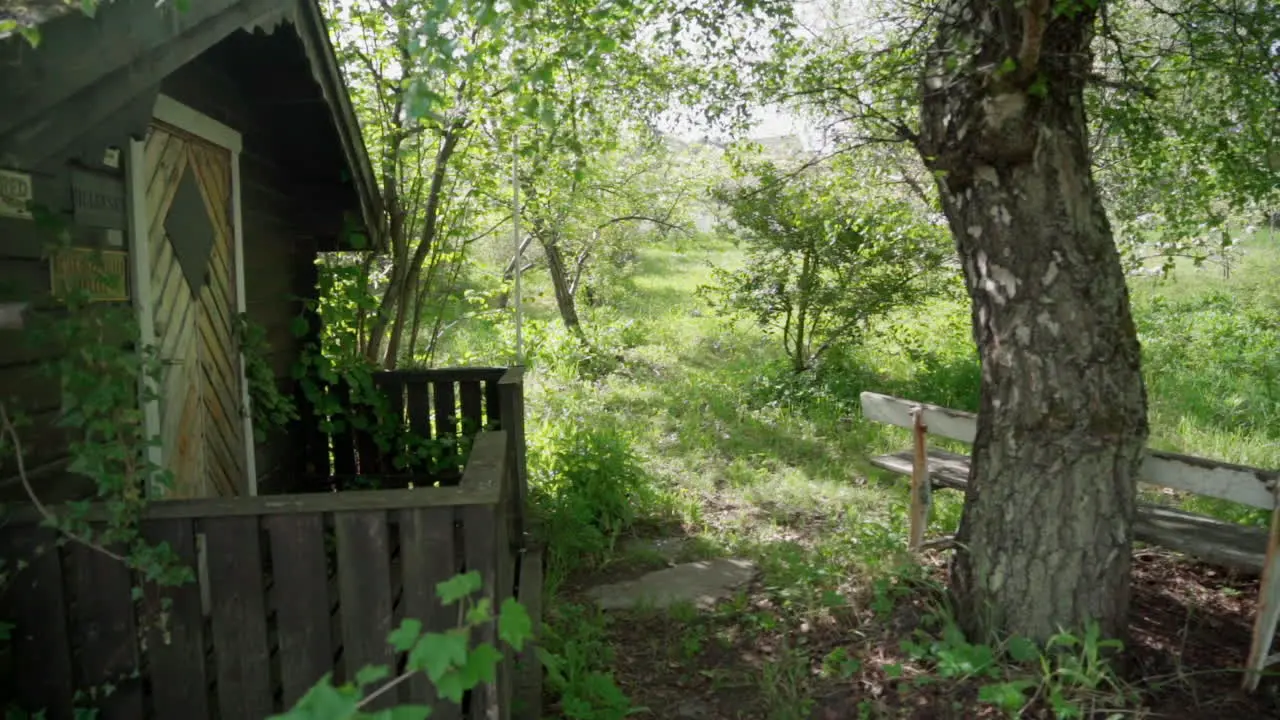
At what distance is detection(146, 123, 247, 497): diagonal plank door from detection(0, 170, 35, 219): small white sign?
111 centimetres

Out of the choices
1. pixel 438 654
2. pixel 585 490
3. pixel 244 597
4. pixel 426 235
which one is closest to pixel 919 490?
pixel 585 490

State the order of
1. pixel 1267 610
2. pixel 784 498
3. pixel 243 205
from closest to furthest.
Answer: pixel 1267 610
pixel 243 205
pixel 784 498

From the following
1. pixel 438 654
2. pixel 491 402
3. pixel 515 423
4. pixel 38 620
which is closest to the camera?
pixel 438 654

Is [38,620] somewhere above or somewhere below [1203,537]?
above

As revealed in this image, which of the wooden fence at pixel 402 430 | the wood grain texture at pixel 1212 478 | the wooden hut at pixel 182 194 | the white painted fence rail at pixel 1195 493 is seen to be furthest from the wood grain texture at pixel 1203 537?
the wooden hut at pixel 182 194

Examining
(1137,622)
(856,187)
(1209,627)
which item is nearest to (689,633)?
(1137,622)

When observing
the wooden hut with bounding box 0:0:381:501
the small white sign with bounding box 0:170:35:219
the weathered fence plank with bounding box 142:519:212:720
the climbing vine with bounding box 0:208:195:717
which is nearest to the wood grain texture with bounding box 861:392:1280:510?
the weathered fence plank with bounding box 142:519:212:720

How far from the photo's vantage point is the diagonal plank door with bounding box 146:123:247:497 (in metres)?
4.09

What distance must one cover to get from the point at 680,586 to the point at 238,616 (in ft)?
10.4

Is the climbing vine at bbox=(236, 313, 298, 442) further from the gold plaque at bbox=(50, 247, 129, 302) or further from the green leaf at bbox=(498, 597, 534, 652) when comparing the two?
the green leaf at bbox=(498, 597, 534, 652)

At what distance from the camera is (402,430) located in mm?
5996

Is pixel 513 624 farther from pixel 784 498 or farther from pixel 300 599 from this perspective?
pixel 784 498

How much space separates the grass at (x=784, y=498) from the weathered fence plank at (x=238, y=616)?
148 cm

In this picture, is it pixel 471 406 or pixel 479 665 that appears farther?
pixel 471 406
